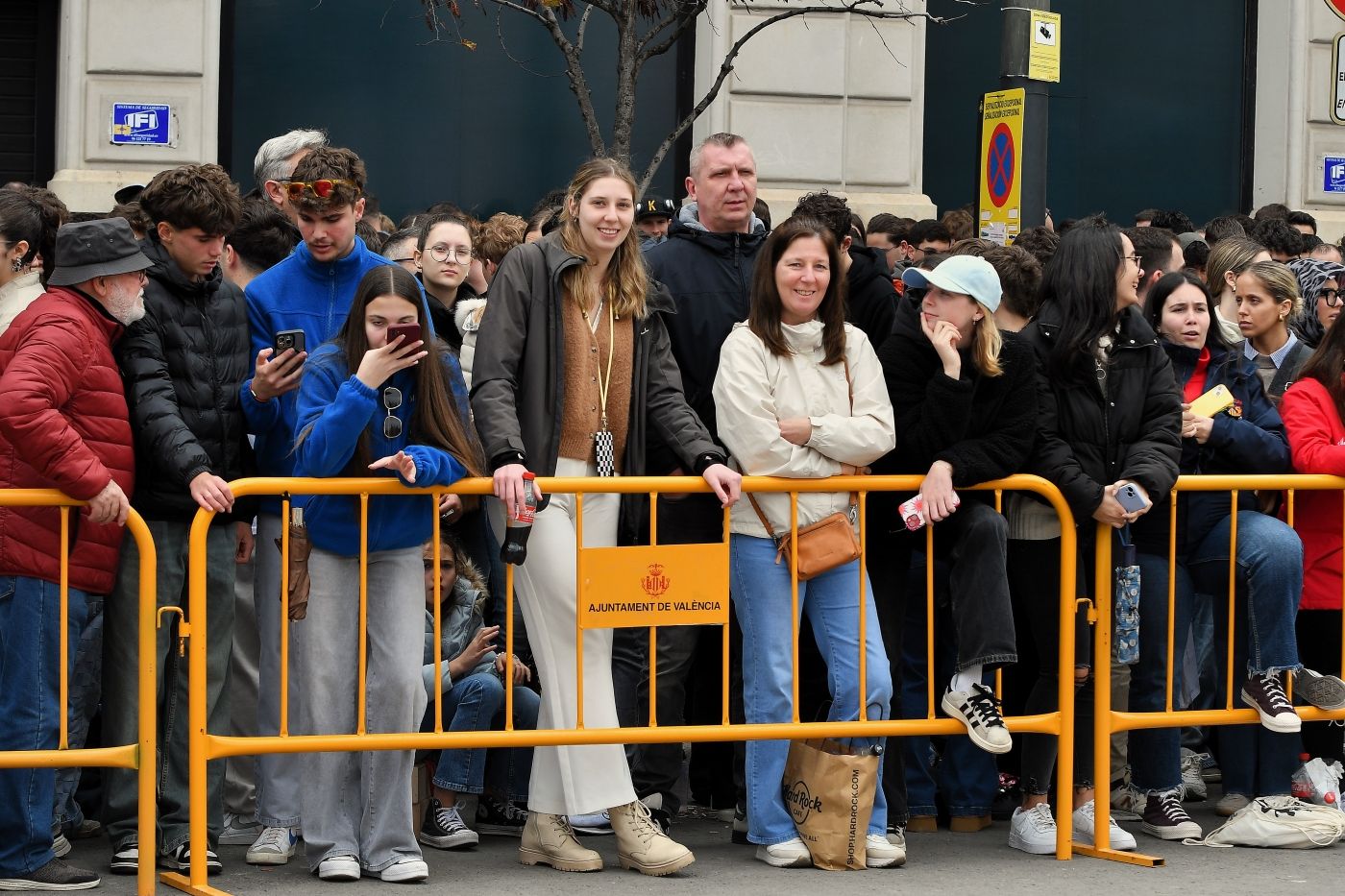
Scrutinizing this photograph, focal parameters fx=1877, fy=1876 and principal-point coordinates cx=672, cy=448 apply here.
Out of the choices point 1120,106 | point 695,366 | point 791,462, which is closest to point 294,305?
point 695,366

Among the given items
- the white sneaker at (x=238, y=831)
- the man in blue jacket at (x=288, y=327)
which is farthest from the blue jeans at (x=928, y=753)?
the white sneaker at (x=238, y=831)

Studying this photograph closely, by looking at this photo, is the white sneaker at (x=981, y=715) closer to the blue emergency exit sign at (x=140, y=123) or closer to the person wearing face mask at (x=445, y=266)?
the person wearing face mask at (x=445, y=266)

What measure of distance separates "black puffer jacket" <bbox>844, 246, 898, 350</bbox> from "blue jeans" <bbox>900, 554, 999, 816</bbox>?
2.96ft

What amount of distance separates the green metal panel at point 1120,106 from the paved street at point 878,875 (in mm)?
9183

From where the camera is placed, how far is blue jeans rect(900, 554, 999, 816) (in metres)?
7.21

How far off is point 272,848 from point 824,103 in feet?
29.7

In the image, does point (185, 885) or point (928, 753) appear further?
point (928, 753)

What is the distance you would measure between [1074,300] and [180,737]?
3.57 m

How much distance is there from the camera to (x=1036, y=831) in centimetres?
689

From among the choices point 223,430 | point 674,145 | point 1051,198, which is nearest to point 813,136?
point 674,145

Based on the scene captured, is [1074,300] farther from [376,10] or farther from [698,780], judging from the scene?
[376,10]

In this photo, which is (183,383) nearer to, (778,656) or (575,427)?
(575,427)

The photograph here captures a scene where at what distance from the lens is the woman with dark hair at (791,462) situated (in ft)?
21.4

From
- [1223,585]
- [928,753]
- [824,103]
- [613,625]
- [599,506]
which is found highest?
[824,103]
